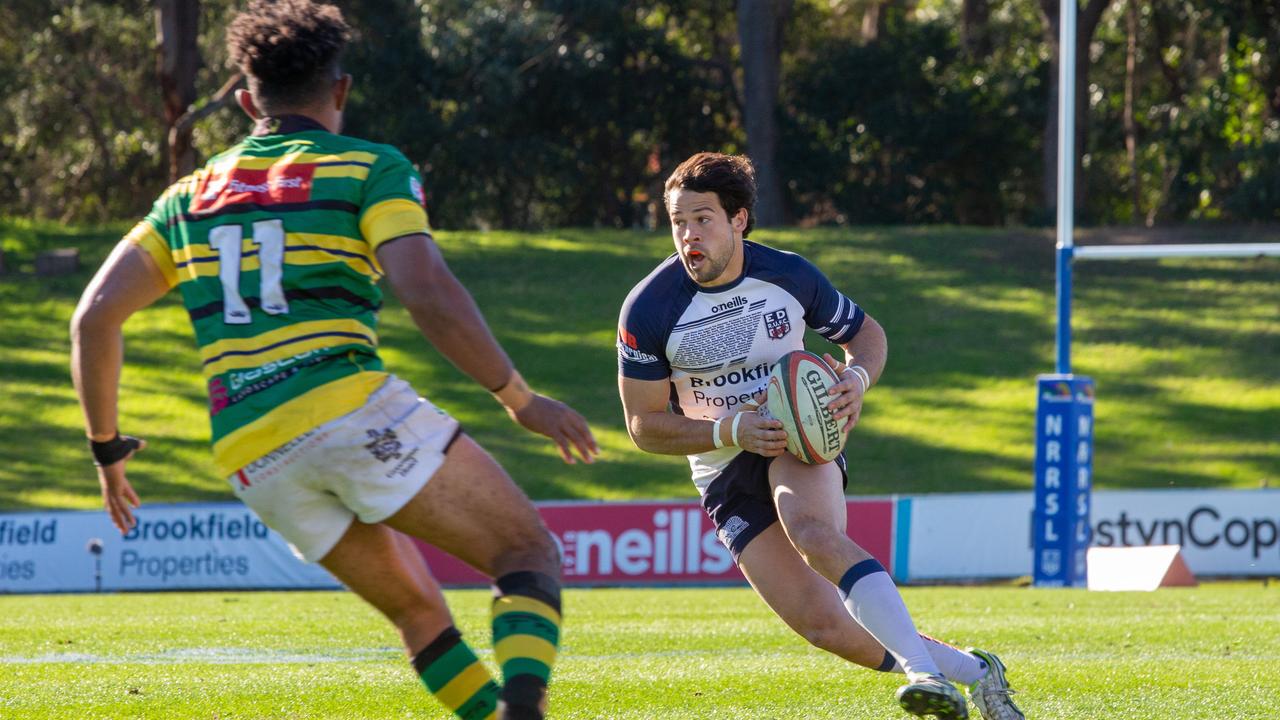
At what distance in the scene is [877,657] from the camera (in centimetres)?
516

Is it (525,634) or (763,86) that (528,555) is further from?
(763,86)

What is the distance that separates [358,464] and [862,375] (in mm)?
2269

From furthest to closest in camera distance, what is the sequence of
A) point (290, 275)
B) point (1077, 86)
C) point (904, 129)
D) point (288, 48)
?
point (904, 129) < point (1077, 86) < point (288, 48) < point (290, 275)

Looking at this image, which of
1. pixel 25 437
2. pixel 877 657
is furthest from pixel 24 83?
pixel 877 657

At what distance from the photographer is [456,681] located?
3.92 m

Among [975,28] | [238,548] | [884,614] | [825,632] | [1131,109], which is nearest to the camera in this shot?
[884,614]

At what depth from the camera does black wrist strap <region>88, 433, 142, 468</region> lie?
12.8ft

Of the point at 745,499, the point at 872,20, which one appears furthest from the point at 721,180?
the point at 872,20

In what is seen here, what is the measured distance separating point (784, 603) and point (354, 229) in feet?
7.59

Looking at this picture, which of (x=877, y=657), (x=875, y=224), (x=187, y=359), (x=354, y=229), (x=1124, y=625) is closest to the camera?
(x=354, y=229)

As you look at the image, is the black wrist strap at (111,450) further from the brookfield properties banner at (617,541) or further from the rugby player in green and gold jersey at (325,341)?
the brookfield properties banner at (617,541)

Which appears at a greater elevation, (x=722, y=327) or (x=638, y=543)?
(x=722, y=327)

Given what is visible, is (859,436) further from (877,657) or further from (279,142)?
(279,142)

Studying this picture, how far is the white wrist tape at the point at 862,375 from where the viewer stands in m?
5.25
